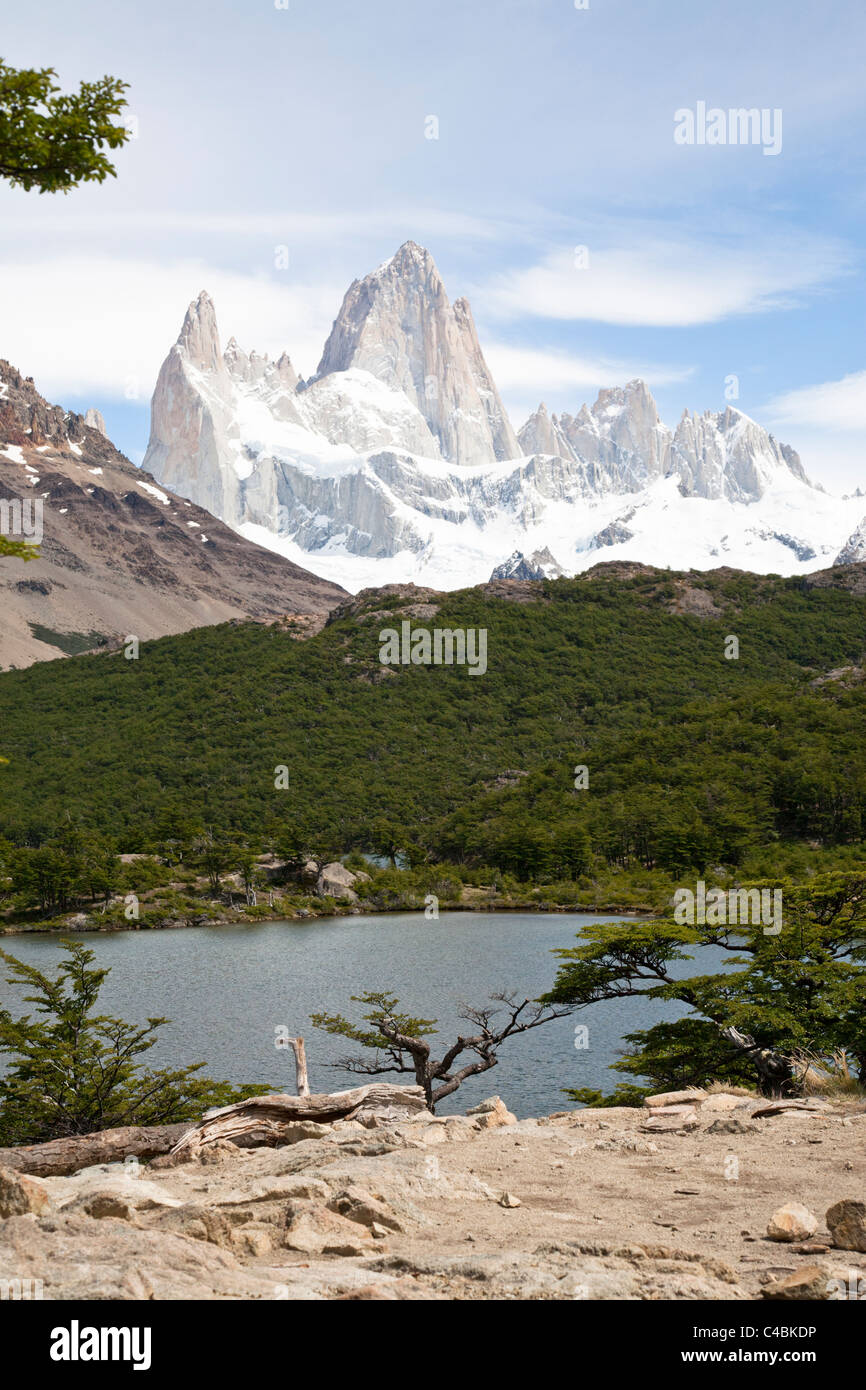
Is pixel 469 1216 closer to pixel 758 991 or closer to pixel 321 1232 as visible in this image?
pixel 321 1232

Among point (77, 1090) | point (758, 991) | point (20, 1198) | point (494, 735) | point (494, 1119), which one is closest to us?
point (20, 1198)

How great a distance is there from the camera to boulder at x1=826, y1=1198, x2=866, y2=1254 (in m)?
6.89

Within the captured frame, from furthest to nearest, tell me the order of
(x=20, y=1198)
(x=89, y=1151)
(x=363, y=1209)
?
(x=89, y=1151) → (x=20, y=1198) → (x=363, y=1209)

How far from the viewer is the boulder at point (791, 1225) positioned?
23.8ft

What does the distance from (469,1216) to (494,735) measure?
355ft

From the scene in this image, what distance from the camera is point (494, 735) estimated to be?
4577 inches

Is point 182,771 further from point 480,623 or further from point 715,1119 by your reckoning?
point 715,1119

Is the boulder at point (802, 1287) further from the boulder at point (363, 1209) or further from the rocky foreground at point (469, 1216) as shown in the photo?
the boulder at point (363, 1209)

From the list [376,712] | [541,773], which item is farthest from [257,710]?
[541,773]

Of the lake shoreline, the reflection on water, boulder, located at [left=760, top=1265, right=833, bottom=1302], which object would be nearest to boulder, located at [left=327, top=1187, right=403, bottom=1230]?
boulder, located at [left=760, top=1265, right=833, bottom=1302]

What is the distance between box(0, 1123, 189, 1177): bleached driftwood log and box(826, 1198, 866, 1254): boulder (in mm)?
7439

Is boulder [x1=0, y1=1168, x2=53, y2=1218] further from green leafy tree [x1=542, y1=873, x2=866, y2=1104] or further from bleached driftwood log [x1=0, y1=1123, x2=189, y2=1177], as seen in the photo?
green leafy tree [x1=542, y1=873, x2=866, y2=1104]

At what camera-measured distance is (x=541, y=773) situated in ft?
335

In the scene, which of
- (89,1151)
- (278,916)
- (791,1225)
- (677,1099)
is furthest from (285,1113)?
(278,916)
